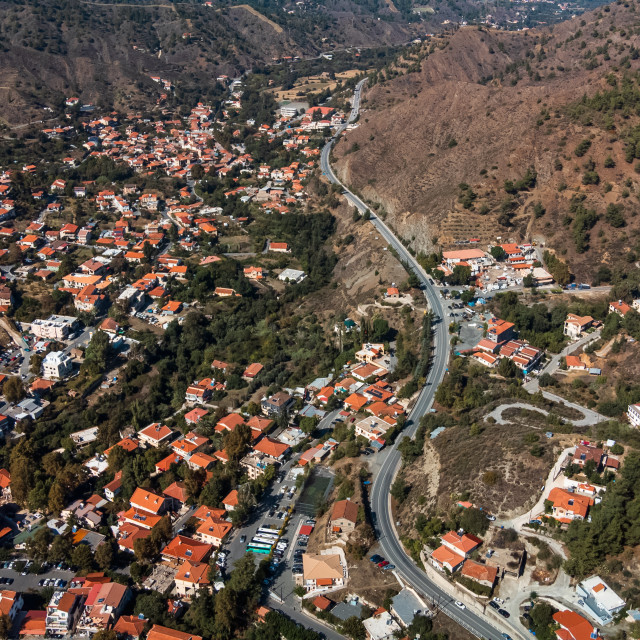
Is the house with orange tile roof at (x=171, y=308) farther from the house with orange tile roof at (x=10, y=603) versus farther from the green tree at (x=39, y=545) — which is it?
the house with orange tile roof at (x=10, y=603)

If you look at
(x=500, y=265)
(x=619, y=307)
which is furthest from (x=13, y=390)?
(x=619, y=307)

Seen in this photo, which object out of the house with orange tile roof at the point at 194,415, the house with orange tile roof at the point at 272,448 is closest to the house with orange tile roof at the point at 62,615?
the house with orange tile roof at the point at 272,448

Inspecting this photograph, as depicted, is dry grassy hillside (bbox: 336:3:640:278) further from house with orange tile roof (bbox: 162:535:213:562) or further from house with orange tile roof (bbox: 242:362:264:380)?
house with orange tile roof (bbox: 162:535:213:562)

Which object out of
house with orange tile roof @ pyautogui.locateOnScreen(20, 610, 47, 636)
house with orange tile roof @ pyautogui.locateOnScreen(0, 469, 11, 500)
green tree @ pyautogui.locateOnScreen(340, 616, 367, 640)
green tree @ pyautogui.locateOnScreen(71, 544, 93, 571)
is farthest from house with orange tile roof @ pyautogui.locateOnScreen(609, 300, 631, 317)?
house with orange tile roof @ pyautogui.locateOnScreen(0, 469, 11, 500)

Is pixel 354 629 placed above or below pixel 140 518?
above

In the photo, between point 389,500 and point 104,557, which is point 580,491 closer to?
point 389,500

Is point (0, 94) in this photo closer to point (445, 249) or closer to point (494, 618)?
point (445, 249)
